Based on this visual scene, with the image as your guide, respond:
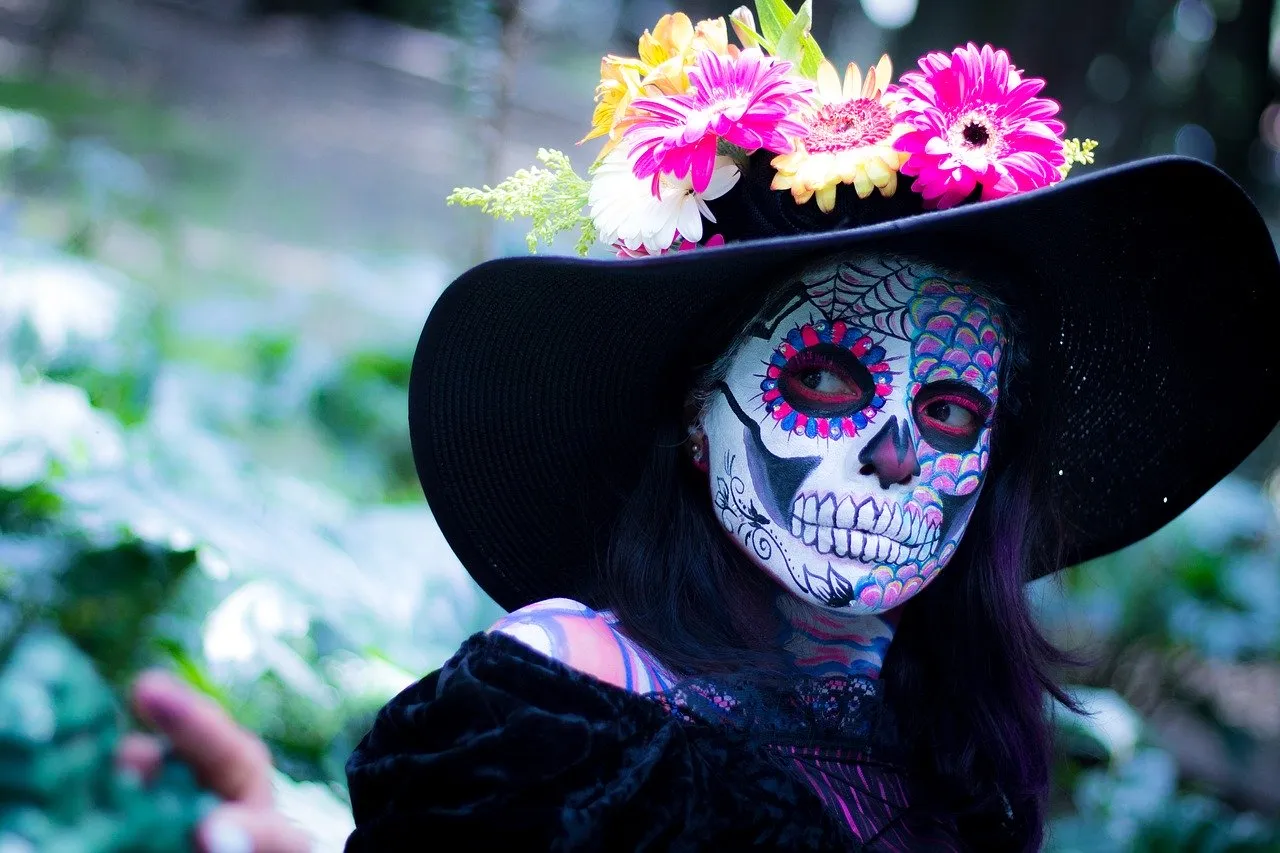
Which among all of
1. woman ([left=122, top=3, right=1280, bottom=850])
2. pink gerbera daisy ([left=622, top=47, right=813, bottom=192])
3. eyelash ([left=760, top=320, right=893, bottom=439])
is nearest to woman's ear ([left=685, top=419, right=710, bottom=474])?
woman ([left=122, top=3, right=1280, bottom=850])

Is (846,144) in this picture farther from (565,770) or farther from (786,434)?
(565,770)

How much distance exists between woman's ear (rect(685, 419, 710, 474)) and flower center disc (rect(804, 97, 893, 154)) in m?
0.43

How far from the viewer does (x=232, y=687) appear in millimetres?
3061

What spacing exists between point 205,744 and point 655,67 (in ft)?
6.66

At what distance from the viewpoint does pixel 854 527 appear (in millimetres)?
1630

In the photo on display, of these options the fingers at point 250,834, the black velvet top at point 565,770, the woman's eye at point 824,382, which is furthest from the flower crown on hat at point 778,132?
the fingers at point 250,834

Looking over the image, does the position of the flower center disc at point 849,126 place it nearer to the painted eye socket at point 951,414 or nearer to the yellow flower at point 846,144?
the yellow flower at point 846,144

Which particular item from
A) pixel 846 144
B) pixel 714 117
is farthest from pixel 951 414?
→ pixel 714 117

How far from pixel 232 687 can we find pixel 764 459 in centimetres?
189

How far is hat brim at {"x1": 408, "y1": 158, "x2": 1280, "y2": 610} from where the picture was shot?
171 centimetres

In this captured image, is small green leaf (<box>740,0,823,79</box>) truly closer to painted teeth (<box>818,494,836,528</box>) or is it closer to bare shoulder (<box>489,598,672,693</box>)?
painted teeth (<box>818,494,836,528</box>)

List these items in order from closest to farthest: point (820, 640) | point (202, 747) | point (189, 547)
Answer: point (820, 640)
point (202, 747)
point (189, 547)

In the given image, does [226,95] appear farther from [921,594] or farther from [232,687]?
[921,594]

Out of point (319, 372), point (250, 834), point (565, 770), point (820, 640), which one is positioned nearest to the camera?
point (565, 770)
